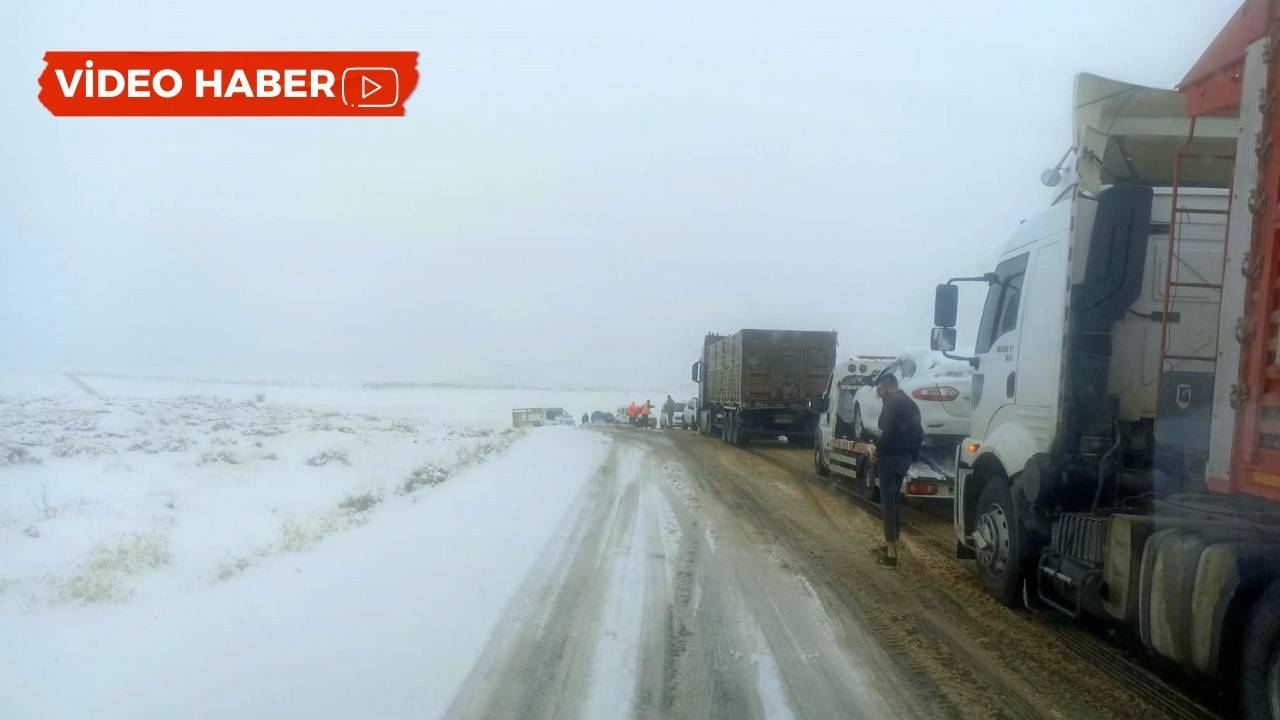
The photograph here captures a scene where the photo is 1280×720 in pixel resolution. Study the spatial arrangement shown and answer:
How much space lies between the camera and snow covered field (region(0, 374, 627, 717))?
449 cm

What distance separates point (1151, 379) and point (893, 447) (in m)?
2.69

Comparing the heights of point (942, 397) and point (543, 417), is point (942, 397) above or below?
above

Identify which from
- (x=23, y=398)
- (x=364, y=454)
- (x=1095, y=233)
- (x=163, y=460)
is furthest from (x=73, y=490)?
(x=1095, y=233)

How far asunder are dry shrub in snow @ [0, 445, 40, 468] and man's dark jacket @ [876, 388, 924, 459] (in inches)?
570

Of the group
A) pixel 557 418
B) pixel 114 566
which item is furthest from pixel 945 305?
pixel 557 418

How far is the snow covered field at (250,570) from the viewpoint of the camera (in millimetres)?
4488

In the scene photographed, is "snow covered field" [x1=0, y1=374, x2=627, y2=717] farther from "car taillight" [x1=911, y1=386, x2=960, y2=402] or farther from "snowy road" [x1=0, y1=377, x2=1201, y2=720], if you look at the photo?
"car taillight" [x1=911, y1=386, x2=960, y2=402]

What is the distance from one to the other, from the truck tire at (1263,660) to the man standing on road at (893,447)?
14.0 feet

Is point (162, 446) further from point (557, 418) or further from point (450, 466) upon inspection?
point (557, 418)

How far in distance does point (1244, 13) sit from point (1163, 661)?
12.3ft

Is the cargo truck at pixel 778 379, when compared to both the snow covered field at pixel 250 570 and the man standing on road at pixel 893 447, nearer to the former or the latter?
the snow covered field at pixel 250 570

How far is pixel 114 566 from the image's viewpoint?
757 cm

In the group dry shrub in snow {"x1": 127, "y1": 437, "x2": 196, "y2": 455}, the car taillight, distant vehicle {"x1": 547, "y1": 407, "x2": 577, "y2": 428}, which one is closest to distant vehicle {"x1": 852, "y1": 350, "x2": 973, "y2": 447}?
the car taillight

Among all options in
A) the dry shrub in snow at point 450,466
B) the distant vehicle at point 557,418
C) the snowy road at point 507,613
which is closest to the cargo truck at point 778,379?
the dry shrub in snow at point 450,466
